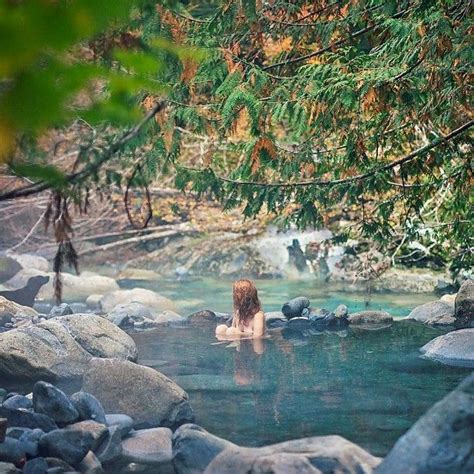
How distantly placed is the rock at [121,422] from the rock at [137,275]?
1373 cm

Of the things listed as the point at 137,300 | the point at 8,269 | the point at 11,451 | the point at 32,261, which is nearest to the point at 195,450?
the point at 11,451

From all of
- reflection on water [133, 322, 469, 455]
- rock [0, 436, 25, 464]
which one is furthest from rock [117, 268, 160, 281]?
rock [0, 436, 25, 464]

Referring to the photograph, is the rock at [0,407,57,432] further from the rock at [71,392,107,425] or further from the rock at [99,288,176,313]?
the rock at [99,288,176,313]

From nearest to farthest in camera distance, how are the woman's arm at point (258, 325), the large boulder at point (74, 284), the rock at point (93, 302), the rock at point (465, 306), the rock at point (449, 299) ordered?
1. the woman's arm at point (258, 325)
2. the rock at point (465, 306)
3. the rock at point (449, 299)
4. the rock at point (93, 302)
5. the large boulder at point (74, 284)

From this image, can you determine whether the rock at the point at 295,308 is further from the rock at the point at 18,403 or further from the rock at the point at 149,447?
the rock at the point at 149,447

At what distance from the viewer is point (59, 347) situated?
356 inches

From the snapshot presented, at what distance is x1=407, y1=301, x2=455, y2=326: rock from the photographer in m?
12.6

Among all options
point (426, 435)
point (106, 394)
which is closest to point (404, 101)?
point (106, 394)

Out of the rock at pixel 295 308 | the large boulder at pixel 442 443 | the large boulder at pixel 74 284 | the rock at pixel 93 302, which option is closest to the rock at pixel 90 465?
the large boulder at pixel 442 443

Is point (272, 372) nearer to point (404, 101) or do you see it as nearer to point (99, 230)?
point (404, 101)

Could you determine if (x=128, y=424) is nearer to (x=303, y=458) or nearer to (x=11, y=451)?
(x=11, y=451)

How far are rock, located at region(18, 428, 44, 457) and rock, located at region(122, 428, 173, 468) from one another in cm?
57

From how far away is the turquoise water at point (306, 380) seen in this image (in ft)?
21.5

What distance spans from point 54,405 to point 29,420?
0.20 meters
